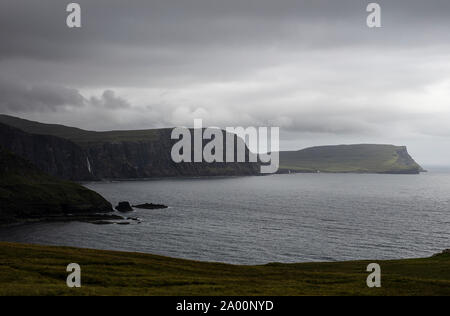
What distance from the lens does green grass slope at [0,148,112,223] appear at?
15976 centimetres

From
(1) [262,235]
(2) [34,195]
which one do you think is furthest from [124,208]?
(1) [262,235]

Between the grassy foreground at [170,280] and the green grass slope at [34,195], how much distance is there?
11058 cm

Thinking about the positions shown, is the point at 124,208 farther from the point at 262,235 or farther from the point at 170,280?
the point at 170,280

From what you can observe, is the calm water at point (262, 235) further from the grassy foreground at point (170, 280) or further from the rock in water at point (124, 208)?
the grassy foreground at point (170, 280)

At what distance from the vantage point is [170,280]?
40875 mm

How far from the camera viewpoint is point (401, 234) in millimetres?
131750

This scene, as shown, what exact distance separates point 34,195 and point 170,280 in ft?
483

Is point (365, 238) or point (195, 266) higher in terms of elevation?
point (195, 266)

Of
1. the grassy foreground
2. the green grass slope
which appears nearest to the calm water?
the green grass slope

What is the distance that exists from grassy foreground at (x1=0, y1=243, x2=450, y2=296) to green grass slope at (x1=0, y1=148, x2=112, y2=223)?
11058cm

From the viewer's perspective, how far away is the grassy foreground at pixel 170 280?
35.5 metres
